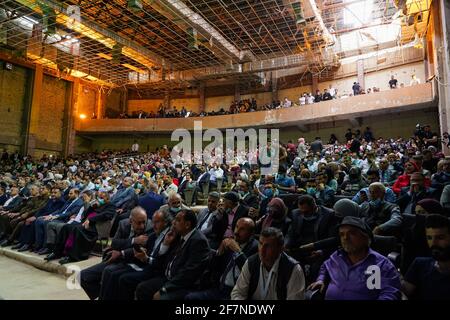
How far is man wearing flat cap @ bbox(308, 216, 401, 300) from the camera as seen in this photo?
181 centimetres

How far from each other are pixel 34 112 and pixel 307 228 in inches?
737

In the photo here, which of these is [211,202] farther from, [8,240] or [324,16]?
[324,16]

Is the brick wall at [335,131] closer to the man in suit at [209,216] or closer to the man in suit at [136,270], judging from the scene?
the man in suit at [209,216]

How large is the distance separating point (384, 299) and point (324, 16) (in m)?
13.4

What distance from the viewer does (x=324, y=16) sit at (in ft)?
42.2

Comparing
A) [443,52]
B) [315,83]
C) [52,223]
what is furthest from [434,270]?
[315,83]

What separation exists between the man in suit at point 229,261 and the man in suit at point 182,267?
11cm

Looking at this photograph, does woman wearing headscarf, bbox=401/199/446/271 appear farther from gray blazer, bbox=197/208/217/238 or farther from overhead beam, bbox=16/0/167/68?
overhead beam, bbox=16/0/167/68

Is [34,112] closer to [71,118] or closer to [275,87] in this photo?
[71,118]

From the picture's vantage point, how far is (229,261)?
255cm

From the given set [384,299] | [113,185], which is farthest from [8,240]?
[384,299]

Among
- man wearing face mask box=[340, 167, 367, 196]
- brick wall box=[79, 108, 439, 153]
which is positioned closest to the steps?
man wearing face mask box=[340, 167, 367, 196]

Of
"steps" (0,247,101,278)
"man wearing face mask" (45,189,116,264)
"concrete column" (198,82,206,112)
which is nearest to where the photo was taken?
"steps" (0,247,101,278)

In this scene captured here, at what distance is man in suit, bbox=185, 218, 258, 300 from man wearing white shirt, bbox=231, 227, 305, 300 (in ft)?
0.81
